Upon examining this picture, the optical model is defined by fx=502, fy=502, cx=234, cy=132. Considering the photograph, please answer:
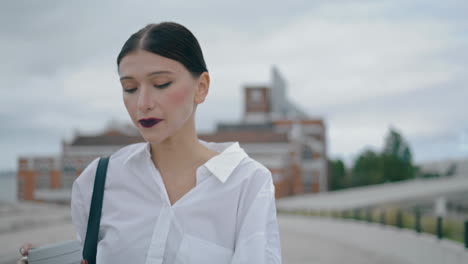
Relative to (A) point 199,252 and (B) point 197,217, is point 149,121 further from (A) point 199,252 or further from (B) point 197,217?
(A) point 199,252

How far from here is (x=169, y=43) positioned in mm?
1876

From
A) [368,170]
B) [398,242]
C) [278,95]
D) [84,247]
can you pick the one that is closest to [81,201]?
[84,247]

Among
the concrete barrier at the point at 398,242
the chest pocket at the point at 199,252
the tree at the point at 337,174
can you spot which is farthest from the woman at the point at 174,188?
the tree at the point at 337,174

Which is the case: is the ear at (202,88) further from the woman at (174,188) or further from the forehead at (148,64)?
the forehead at (148,64)

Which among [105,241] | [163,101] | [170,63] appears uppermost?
[170,63]

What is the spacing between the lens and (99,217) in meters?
1.95

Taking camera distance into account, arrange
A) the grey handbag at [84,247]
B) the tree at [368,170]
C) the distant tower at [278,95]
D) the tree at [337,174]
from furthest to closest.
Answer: the tree at [337,174], the distant tower at [278,95], the tree at [368,170], the grey handbag at [84,247]

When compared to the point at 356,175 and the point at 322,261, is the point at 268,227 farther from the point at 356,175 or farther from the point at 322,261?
the point at 356,175

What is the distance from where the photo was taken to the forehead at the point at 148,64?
6.11ft

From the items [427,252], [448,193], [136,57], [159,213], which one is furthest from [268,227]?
[448,193]

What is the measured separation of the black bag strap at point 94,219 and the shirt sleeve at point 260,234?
56 centimetres

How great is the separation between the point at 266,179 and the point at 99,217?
0.66m

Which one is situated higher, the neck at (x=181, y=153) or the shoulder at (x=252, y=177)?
the neck at (x=181, y=153)

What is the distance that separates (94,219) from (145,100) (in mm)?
513
